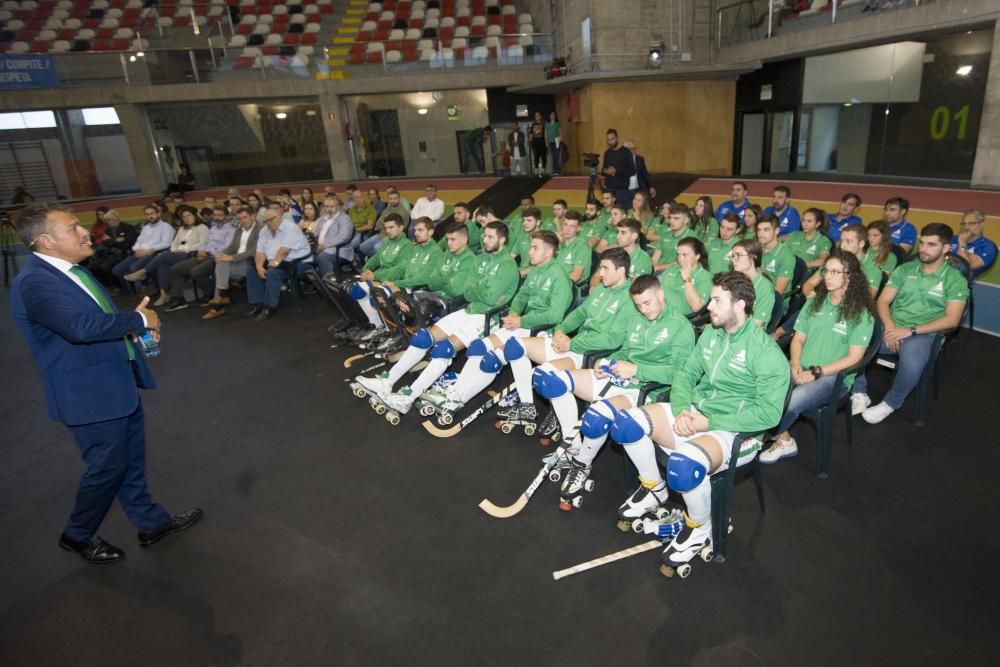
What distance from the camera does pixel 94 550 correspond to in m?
2.88

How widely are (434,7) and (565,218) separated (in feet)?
45.9

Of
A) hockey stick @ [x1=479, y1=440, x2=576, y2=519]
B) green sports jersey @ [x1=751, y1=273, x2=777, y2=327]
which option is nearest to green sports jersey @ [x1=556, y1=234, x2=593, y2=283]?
green sports jersey @ [x1=751, y1=273, x2=777, y2=327]

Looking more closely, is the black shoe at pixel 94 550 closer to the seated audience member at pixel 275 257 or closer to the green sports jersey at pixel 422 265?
the green sports jersey at pixel 422 265

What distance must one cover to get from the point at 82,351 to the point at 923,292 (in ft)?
15.9

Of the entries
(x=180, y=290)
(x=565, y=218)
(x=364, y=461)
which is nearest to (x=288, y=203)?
(x=180, y=290)

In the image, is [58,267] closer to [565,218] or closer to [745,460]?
[745,460]

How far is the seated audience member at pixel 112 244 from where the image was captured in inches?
348

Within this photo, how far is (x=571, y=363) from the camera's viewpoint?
367cm

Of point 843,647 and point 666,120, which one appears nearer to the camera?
point 843,647

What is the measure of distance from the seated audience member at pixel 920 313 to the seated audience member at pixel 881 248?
0.69 metres

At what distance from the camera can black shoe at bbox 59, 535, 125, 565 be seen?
9.30ft

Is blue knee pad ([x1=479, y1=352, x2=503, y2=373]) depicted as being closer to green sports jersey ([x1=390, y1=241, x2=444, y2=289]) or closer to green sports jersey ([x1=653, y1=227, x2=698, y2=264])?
green sports jersey ([x1=390, y1=241, x2=444, y2=289])

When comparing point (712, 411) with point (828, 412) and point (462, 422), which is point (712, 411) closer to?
point (828, 412)

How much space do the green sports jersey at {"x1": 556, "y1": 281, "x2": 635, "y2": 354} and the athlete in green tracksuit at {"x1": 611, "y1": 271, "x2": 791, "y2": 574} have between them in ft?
2.39
